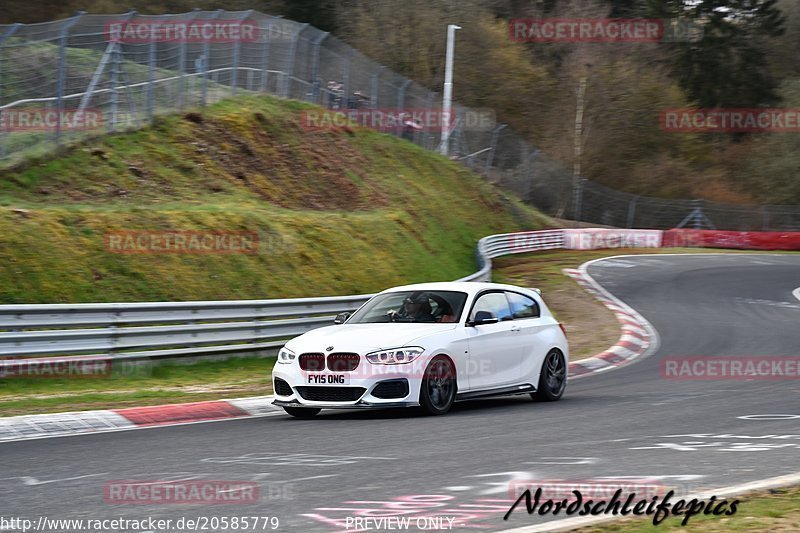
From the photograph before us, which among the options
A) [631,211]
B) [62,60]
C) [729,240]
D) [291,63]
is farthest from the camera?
[631,211]

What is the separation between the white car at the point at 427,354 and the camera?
10.8 m

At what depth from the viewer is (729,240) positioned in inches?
1977

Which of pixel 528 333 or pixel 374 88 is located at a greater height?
pixel 374 88

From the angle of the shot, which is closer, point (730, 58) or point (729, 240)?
point (729, 240)

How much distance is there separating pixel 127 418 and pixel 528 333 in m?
4.62

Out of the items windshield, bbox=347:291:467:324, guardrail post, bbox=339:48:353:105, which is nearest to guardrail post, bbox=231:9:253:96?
guardrail post, bbox=339:48:353:105

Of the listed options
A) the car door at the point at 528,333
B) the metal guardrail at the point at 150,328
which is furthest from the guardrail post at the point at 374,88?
the car door at the point at 528,333

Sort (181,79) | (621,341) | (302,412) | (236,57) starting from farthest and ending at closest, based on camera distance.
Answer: (236,57) → (181,79) → (621,341) → (302,412)

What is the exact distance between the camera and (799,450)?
27.9ft

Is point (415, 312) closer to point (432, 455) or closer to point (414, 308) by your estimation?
point (414, 308)

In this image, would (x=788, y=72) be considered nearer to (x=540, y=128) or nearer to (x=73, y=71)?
(x=540, y=128)

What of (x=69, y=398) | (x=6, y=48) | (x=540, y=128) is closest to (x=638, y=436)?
(x=69, y=398)

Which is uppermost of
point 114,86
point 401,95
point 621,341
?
point 401,95

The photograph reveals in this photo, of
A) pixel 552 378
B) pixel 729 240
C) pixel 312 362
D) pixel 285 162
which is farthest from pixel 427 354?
pixel 729 240
